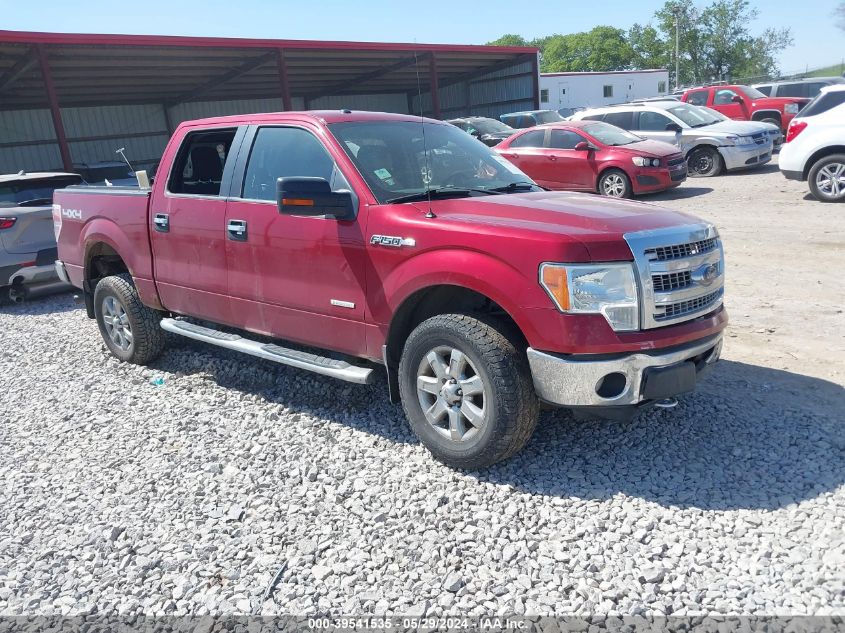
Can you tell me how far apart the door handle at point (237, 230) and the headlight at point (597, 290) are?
2.30 meters

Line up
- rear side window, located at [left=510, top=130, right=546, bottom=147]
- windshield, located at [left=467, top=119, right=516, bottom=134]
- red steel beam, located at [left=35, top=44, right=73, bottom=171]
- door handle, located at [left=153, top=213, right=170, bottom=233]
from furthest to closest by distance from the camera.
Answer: windshield, located at [left=467, top=119, right=516, bottom=134]
red steel beam, located at [left=35, top=44, right=73, bottom=171]
rear side window, located at [left=510, top=130, right=546, bottom=147]
door handle, located at [left=153, top=213, right=170, bottom=233]

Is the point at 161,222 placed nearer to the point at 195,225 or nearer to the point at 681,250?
the point at 195,225

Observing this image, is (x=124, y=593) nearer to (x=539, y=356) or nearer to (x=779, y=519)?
(x=539, y=356)

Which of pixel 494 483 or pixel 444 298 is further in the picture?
pixel 444 298

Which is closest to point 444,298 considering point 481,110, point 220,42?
point 220,42

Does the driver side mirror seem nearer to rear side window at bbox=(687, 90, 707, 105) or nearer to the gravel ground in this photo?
the gravel ground

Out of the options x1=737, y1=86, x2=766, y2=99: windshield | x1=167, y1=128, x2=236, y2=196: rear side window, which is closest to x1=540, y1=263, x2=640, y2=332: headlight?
x1=167, y1=128, x2=236, y2=196: rear side window

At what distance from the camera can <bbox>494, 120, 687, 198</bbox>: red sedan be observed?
13.3 metres

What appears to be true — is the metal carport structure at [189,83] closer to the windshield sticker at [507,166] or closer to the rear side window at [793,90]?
the rear side window at [793,90]

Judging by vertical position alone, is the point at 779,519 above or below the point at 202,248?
below

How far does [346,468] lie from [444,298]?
114 centimetres

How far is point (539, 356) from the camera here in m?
3.50

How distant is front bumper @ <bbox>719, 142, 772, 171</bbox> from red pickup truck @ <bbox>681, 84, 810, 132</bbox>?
6016mm

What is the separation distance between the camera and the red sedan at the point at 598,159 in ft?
43.5
